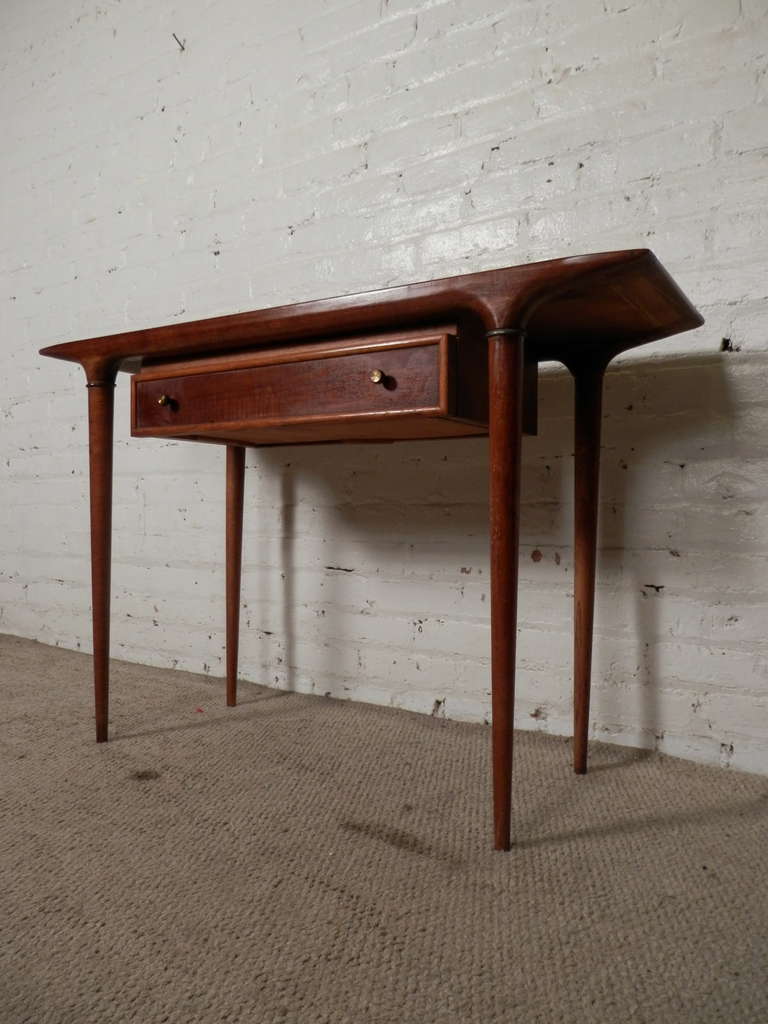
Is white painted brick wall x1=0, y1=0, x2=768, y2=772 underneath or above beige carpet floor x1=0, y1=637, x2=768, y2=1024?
above

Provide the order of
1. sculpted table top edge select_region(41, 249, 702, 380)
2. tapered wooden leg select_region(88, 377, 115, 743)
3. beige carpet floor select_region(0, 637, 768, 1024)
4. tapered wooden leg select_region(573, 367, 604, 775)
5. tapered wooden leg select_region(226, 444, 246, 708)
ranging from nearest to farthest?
beige carpet floor select_region(0, 637, 768, 1024), sculpted table top edge select_region(41, 249, 702, 380), tapered wooden leg select_region(573, 367, 604, 775), tapered wooden leg select_region(88, 377, 115, 743), tapered wooden leg select_region(226, 444, 246, 708)

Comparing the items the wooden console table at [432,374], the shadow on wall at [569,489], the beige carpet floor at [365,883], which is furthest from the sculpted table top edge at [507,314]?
the beige carpet floor at [365,883]

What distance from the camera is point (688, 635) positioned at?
4.29 feet

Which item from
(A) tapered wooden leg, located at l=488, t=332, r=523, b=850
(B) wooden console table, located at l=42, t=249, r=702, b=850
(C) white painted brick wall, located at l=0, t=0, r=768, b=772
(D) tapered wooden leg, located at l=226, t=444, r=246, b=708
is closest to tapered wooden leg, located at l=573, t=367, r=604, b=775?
(B) wooden console table, located at l=42, t=249, r=702, b=850

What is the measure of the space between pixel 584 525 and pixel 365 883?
66 cm

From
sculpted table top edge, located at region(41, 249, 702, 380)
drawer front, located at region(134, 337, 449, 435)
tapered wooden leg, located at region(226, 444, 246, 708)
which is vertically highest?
sculpted table top edge, located at region(41, 249, 702, 380)

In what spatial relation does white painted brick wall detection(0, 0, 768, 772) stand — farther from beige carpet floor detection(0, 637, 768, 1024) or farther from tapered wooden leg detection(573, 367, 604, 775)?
beige carpet floor detection(0, 637, 768, 1024)

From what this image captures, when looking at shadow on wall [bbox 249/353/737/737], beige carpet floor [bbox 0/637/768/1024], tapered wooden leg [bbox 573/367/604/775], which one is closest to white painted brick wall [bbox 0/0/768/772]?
shadow on wall [bbox 249/353/737/737]

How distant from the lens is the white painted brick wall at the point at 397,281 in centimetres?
128

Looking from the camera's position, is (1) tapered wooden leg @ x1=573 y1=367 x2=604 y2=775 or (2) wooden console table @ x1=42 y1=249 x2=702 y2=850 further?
(1) tapered wooden leg @ x1=573 y1=367 x2=604 y2=775

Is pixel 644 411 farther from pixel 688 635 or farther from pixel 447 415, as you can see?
pixel 447 415

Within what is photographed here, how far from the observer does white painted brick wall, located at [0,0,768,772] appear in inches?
50.2

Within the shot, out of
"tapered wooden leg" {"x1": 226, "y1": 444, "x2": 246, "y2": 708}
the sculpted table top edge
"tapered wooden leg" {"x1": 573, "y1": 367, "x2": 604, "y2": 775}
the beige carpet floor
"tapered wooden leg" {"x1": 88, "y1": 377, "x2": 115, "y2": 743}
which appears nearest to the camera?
the beige carpet floor

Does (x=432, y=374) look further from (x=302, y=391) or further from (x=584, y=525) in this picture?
(x=584, y=525)
